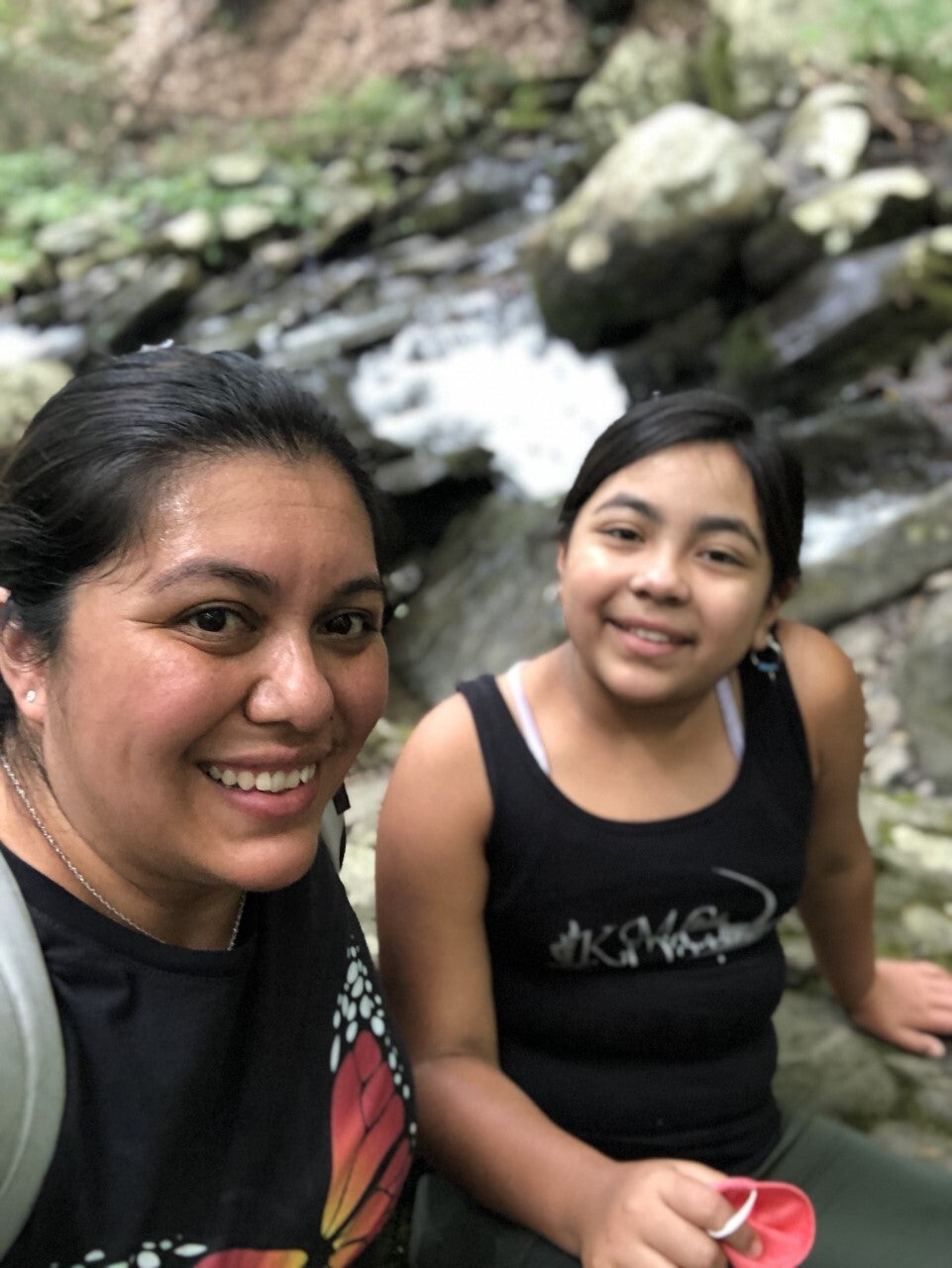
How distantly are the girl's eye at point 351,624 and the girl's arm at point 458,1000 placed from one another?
1.57ft

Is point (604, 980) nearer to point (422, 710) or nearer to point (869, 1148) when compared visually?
point (869, 1148)

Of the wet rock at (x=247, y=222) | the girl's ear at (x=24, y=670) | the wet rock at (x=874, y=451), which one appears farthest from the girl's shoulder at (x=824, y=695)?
the wet rock at (x=247, y=222)

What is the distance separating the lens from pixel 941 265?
6785 millimetres

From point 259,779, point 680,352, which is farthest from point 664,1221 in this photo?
point 680,352

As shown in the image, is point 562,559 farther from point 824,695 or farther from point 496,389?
point 496,389

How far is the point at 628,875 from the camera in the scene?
1.61 m

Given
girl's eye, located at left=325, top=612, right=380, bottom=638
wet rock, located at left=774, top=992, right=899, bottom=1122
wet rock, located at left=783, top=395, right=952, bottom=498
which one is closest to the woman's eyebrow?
girl's eye, located at left=325, top=612, right=380, bottom=638

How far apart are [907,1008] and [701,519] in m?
1.27

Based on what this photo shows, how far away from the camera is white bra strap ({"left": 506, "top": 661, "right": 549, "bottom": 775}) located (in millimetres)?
1632

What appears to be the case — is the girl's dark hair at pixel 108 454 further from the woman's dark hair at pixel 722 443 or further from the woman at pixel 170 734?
the woman's dark hair at pixel 722 443

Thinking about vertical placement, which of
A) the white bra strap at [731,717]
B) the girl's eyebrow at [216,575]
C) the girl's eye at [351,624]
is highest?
the girl's eyebrow at [216,575]

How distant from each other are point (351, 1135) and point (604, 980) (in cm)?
52

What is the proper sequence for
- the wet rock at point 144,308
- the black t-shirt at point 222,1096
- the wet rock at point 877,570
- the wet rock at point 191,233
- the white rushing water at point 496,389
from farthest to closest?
the wet rock at point 191,233 < the wet rock at point 144,308 < the white rushing water at point 496,389 < the wet rock at point 877,570 < the black t-shirt at point 222,1096

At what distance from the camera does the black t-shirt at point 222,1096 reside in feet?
3.33
